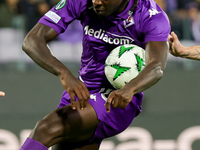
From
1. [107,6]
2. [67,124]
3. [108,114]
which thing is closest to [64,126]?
[67,124]

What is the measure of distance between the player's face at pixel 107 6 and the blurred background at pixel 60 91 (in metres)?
3.63

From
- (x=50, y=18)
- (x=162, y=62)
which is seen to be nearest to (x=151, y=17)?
(x=162, y=62)

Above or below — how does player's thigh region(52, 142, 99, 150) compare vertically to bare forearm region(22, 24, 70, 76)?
below

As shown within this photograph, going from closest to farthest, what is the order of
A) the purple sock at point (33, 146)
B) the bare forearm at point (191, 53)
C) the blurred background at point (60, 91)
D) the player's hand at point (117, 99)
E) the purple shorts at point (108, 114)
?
the player's hand at point (117, 99) < the purple sock at point (33, 146) < the purple shorts at point (108, 114) < the bare forearm at point (191, 53) < the blurred background at point (60, 91)

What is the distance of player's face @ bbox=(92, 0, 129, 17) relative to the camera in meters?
3.91

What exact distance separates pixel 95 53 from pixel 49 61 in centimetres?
66

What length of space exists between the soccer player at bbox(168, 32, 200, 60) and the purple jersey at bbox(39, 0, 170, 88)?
502 mm

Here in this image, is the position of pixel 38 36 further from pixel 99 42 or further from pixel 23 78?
pixel 23 78

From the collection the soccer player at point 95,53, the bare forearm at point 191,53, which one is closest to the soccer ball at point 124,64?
the soccer player at point 95,53

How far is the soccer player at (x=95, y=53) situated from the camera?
12.8 feet

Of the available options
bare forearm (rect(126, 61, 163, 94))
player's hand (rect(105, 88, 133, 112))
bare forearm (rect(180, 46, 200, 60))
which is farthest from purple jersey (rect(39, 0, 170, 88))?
player's hand (rect(105, 88, 133, 112))

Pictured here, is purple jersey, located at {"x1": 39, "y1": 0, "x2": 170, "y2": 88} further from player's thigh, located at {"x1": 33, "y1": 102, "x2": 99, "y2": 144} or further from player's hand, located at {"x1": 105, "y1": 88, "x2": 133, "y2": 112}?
player's hand, located at {"x1": 105, "y1": 88, "x2": 133, "y2": 112}

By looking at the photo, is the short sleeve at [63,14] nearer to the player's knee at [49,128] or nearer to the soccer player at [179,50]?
the player's knee at [49,128]

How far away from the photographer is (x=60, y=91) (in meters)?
8.27
